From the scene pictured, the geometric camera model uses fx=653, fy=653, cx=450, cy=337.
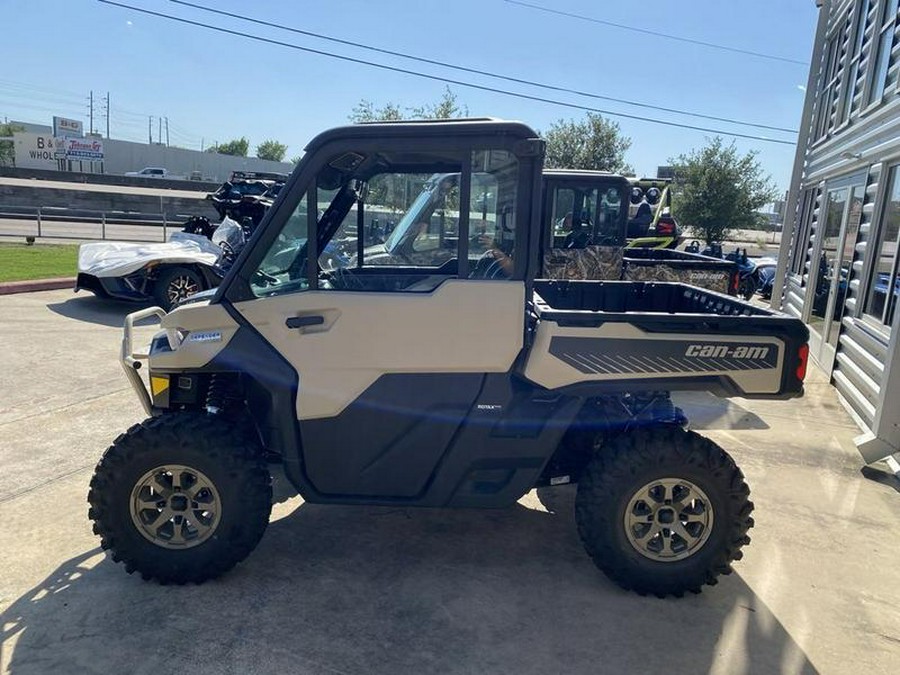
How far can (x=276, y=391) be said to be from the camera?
320 cm

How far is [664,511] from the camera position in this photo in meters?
3.33

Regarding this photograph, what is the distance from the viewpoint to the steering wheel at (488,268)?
3172mm

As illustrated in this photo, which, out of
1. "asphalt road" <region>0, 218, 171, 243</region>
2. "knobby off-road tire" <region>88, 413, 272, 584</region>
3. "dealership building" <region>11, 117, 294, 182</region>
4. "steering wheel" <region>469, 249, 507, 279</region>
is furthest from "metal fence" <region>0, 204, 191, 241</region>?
"dealership building" <region>11, 117, 294, 182</region>

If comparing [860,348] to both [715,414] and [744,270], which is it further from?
[744,270]

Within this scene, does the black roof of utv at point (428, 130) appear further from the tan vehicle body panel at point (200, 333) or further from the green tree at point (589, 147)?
the green tree at point (589, 147)

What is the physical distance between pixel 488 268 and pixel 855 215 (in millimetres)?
6671

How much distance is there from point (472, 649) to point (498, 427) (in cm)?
101

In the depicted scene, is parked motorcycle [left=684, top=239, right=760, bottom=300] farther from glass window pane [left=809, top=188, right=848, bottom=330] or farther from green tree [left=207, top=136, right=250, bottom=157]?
green tree [left=207, top=136, right=250, bottom=157]

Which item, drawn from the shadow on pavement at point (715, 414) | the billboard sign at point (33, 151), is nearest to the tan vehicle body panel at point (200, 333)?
the shadow on pavement at point (715, 414)

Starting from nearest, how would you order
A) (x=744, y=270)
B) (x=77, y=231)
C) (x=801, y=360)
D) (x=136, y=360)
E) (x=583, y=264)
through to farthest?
(x=801, y=360) < (x=136, y=360) < (x=583, y=264) < (x=744, y=270) < (x=77, y=231)

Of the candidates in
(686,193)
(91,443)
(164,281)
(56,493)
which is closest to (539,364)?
(56,493)

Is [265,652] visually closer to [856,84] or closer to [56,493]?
[56,493]

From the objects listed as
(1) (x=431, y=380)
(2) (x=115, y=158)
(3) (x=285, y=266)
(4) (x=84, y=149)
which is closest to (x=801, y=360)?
(1) (x=431, y=380)

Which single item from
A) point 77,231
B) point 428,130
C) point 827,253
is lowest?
point 77,231
